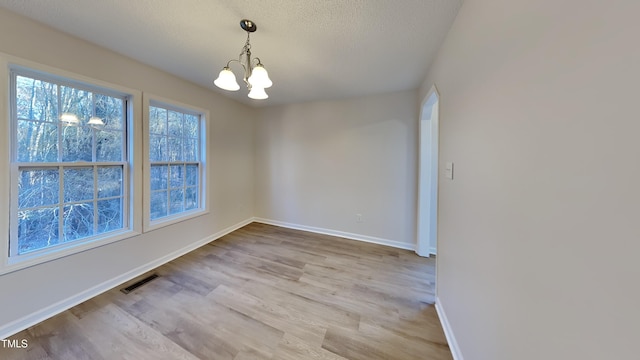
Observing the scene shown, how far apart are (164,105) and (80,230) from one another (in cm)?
161

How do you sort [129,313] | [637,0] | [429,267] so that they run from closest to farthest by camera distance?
1. [637,0]
2. [129,313]
3. [429,267]

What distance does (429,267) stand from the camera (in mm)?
2520

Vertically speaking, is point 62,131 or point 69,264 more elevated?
point 62,131

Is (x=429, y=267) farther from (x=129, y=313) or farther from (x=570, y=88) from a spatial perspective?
(x=129, y=313)

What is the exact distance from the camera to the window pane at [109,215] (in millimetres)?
2066

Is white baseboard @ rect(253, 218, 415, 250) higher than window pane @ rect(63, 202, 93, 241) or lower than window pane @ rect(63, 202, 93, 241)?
lower

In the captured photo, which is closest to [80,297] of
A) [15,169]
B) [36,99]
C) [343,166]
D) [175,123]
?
[15,169]

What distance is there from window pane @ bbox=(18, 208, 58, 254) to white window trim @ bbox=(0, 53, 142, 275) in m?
0.07

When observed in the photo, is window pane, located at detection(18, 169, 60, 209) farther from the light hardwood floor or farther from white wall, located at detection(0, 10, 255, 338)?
the light hardwood floor

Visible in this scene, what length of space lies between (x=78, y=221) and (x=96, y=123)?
963mm

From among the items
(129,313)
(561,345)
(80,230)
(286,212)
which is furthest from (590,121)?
(286,212)

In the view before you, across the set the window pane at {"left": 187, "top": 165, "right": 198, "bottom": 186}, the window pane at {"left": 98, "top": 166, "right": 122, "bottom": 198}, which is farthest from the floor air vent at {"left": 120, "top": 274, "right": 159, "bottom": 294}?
the window pane at {"left": 187, "top": 165, "right": 198, "bottom": 186}

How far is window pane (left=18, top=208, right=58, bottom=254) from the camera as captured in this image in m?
1.61

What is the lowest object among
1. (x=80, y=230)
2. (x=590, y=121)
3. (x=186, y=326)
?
(x=186, y=326)
